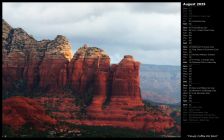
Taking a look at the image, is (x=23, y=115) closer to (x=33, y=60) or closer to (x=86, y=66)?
(x=33, y=60)

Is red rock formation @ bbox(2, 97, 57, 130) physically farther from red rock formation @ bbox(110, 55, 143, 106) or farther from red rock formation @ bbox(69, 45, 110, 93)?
red rock formation @ bbox(69, 45, 110, 93)

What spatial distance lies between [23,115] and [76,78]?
33537 mm

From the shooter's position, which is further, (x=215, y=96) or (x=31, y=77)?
(x=31, y=77)

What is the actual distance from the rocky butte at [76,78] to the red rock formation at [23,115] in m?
14.4

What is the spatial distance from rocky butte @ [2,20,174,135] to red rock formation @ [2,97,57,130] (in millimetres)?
14402

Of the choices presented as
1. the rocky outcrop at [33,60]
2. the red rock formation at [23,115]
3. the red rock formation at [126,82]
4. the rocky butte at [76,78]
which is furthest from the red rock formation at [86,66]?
the red rock formation at [23,115]

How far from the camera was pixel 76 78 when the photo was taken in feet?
408

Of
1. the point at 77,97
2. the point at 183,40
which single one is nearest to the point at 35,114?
the point at 77,97

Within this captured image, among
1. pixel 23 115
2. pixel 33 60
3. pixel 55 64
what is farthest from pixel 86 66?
pixel 23 115

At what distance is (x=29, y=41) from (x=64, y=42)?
6.90 metres

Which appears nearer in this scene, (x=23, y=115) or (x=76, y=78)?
(x=23, y=115)

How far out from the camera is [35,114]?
9425cm

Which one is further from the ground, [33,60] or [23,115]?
[33,60]

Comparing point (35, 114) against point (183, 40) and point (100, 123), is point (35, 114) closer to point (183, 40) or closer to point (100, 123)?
point (100, 123)
